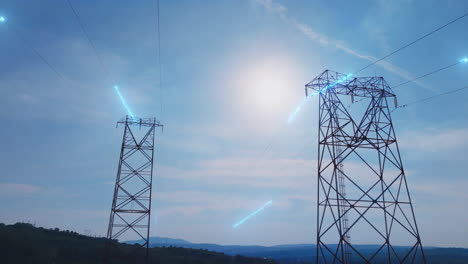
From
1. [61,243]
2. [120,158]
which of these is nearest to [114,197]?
[120,158]

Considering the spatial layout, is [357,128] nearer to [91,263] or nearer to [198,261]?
[91,263]

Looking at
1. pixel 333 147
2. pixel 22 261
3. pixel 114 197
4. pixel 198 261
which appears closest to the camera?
pixel 333 147

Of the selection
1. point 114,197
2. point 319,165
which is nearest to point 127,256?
point 114,197

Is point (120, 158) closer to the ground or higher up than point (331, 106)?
closer to the ground

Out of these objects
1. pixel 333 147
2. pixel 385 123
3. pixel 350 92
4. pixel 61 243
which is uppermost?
pixel 350 92

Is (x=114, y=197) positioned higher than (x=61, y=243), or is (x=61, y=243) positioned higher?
(x=114, y=197)

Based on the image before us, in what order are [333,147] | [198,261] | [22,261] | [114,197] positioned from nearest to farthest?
[333,147]
[114,197]
[22,261]
[198,261]

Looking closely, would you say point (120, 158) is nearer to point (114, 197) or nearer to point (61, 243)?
point (114, 197)

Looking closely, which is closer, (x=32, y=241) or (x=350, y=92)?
(x=350, y=92)

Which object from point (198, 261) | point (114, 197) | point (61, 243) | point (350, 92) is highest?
point (350, 92)
